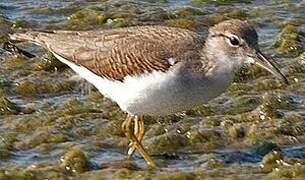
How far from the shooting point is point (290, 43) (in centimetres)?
999

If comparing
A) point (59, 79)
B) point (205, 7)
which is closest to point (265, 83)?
point (59, 79)

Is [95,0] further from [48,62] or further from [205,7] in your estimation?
[48,62]

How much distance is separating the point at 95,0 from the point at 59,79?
2545 mm

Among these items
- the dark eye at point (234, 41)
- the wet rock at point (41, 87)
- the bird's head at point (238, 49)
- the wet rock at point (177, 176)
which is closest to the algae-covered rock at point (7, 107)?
the wet rock at point (41, 87)

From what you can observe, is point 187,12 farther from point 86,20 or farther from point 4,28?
point 4,28

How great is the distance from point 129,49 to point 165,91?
1.71ft

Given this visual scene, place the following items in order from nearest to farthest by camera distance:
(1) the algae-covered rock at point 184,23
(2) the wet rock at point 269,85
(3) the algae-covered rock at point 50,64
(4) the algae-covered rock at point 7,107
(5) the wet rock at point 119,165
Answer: (5) the wet rock at point 119,165 → (4) the algae-covered rock at point 7,107 → (2) the wet rock at point 269,85 → (3) the algae-covered rock at point 50,64 → (1) the algae-covered rock at point 184,23

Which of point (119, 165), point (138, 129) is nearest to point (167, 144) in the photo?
point (138, 129)

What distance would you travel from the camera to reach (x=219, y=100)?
894 centimetres

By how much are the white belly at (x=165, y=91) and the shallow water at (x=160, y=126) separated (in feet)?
1.53

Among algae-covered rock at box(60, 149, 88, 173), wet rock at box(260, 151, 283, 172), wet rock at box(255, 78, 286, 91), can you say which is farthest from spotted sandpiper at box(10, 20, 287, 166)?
wet rock at box(255, 78, 286, 91)

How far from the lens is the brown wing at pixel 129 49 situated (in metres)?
7.31

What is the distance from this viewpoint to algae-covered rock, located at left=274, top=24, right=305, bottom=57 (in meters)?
9.95

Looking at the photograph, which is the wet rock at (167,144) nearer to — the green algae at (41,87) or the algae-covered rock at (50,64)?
the green algae at (41,87)
